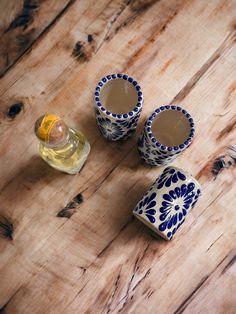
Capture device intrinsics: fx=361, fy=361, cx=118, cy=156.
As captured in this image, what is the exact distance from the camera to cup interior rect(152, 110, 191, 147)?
724 mm

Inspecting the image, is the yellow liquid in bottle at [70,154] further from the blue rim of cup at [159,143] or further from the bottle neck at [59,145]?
the blue rim of cup at [159,143]

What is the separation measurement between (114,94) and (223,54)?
0.94 feet

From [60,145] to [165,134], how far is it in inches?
9.6

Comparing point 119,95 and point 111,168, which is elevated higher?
point 119,95

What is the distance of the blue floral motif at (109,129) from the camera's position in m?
0.70

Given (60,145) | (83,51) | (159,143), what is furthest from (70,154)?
(83,51)

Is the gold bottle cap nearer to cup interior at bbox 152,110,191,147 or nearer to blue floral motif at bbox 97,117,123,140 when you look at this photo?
blue floral motif at bbox 97,117,123,140

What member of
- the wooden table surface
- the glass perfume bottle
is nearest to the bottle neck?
the glass perfume bottle

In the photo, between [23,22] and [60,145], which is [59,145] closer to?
[60,145]

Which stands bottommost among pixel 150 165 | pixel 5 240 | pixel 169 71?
pixel 5 240

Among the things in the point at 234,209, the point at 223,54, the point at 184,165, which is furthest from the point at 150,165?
the point at 223,54

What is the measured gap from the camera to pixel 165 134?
2.53 feet

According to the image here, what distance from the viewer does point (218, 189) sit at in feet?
2.60

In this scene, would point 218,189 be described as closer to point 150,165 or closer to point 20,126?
point 150,165
